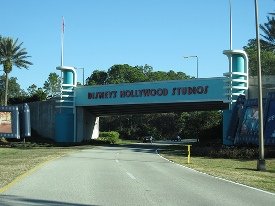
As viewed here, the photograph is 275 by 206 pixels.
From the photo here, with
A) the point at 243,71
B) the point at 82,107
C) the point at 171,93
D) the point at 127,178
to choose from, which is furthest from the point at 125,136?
the point at 127,178

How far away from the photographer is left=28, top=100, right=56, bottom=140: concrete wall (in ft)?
210

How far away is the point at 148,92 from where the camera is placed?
56.3 meters

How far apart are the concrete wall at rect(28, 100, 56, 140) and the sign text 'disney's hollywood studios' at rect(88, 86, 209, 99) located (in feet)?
21.2

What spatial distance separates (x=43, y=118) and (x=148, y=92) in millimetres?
16761

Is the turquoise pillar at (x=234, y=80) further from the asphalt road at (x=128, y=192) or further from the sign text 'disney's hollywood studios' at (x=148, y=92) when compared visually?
the asphalt road at (x=128, y=192)

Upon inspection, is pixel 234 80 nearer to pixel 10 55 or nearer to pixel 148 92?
pixel 148 92

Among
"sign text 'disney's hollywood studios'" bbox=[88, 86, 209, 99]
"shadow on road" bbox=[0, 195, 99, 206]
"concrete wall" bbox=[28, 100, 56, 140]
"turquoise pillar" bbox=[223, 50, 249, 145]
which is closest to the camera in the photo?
"shadow on road" bbox=[0, 195, 99, 206]

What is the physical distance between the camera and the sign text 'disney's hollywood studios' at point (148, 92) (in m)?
52.5

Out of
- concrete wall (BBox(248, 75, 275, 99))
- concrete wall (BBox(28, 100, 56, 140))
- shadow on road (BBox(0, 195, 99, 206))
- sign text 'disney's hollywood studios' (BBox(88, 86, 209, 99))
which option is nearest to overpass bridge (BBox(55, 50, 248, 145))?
sign text 'disney's hollywood studios' (BBox(88, 86, 209, 99))

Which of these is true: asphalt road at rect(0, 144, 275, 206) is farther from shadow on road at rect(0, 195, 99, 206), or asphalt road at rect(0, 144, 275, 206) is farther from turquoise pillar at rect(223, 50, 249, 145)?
turquoise pillar at rect(223, 50, 249, 145)

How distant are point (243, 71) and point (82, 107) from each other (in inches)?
879

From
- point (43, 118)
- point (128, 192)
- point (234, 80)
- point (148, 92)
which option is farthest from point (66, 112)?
point (128, 192)

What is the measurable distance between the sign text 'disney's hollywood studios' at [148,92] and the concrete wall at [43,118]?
6458 millimetres

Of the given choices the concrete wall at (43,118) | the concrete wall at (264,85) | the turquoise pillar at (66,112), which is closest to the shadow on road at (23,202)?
the concrete wall at (264,85)
